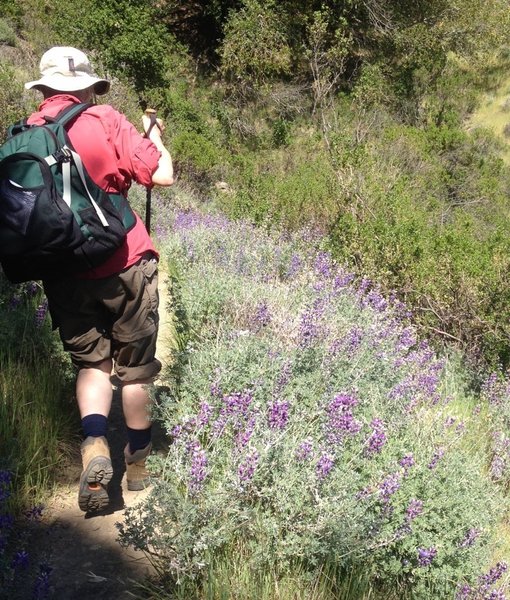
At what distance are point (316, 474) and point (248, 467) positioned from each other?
0.85 ft

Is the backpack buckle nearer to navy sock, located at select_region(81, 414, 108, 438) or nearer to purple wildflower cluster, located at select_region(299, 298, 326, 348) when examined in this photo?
navy sock, located at select_region(81, 414, 108, 438)

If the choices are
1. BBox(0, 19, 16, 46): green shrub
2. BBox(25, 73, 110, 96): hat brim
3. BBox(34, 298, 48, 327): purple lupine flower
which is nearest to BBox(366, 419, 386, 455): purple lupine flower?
BBox(25, 73, 110, 96): hat brim

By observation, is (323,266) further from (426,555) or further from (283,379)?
(426,555)

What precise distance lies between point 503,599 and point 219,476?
3.59 feet

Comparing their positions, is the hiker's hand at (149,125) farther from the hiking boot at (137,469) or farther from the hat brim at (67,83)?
the hiking boot at (137,469)

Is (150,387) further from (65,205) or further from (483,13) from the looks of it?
(483,13)

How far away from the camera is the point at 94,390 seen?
2.60 metres

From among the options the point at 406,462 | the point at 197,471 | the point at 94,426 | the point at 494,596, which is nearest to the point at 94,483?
the point at 94,426

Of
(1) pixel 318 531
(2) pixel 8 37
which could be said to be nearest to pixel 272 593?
(1) pixel 318 531

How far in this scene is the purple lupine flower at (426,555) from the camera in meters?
1.94

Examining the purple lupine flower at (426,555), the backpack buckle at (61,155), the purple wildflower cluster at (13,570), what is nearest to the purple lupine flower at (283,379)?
the purple lupine flower at (426,555)

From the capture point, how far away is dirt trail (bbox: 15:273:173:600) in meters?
2.23

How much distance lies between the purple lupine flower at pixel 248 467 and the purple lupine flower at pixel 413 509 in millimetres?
553

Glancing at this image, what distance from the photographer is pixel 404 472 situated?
7.25 feet
